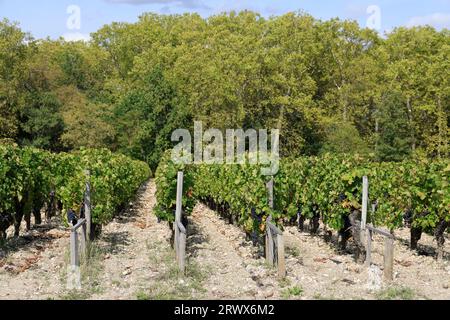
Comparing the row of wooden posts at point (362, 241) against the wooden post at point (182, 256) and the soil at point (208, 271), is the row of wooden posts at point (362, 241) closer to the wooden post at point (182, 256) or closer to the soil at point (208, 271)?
the soil at point (208, 271)

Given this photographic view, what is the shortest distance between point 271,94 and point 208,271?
37.3 meters

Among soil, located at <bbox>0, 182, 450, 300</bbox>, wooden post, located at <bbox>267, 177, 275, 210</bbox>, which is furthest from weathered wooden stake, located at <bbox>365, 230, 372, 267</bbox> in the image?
wooden post, located at <bbox>267, 177, 275, 210</bbox>

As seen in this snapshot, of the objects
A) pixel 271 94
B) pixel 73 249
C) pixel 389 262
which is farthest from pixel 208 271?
pixel 271 94

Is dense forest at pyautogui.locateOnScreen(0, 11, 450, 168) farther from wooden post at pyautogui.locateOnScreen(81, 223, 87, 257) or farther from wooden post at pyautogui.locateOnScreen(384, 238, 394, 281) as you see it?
wooden post at pyautogui.locateOnScreen(384, 238, 394, 281)

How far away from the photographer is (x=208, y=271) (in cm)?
1029

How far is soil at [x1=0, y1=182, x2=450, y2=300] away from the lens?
8672 millimetres

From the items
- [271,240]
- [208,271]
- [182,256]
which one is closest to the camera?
[182,256]

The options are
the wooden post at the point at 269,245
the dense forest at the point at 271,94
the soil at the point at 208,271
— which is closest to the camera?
the soil at the point at 208,271

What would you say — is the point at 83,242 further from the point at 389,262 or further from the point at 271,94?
the point at 271,94

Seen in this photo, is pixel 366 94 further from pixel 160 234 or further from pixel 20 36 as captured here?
pixel 160 234

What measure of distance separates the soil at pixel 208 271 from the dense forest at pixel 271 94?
96.3 feet

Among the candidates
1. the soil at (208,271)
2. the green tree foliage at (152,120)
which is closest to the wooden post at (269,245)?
the soil at (208,271)

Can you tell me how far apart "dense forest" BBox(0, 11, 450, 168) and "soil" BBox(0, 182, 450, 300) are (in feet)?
96.3

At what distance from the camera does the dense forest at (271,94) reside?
43.6 meters
